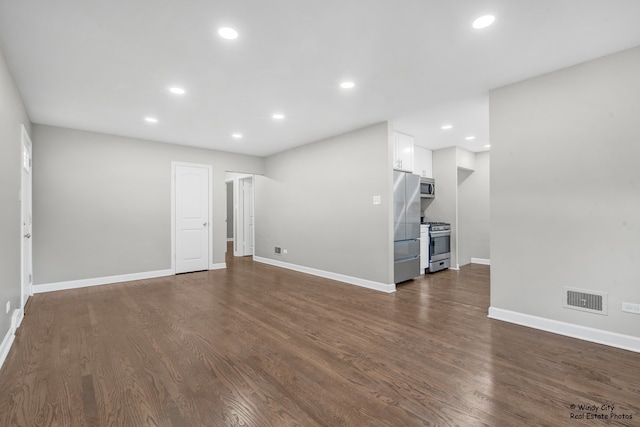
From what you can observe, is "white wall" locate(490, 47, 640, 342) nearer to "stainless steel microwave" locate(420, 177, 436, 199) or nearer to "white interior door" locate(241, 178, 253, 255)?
"stainless steel microwave" locate(420, 177, 436, 199)

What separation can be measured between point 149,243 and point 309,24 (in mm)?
5002

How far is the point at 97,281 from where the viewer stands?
16.1ft

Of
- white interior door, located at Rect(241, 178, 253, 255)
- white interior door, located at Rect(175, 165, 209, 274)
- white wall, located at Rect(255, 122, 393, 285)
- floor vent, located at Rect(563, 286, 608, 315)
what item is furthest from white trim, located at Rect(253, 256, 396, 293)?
floor vent, located at Rect(563, 286, 608, 315)

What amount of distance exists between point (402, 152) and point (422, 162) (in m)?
1.31

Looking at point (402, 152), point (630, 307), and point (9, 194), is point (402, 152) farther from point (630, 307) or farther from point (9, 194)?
point (9, 194)

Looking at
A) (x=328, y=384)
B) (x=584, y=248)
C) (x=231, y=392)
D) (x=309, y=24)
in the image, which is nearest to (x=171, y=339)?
(x=231, y=392)

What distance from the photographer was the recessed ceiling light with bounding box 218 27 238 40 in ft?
7.33

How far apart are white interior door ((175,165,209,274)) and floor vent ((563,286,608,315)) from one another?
235 inches

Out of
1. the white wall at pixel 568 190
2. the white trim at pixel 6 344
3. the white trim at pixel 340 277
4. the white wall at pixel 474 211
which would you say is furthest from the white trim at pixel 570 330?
the white trim at pixel 6 344

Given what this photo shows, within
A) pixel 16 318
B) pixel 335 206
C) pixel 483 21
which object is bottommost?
pixel 16 318

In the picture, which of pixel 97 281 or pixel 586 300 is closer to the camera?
pixel 586 300

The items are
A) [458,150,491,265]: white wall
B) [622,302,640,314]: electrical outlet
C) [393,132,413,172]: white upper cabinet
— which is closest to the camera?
[622,302,640,314]: electrical outlet

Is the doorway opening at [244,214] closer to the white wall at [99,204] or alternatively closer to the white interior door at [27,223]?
the white wall at [99,204]

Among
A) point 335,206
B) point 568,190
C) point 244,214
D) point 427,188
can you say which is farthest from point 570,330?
point 244,214
